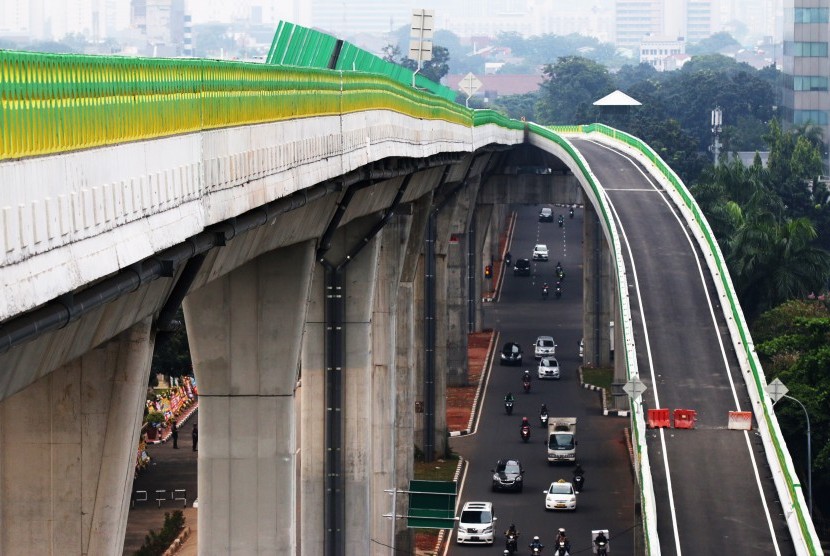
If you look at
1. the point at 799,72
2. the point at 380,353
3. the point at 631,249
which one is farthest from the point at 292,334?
the point at 799,72

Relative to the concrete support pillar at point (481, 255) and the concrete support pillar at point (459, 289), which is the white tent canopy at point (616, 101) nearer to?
the concrete support pillar at point (481, 255)

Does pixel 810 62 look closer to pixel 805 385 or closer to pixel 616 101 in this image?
pixel 616 101

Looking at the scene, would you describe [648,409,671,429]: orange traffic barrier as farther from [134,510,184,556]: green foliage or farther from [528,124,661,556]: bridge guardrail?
[134,510,184,556]: green foliage

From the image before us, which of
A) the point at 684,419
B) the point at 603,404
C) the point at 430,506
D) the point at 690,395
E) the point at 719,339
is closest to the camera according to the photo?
the point at 430,506

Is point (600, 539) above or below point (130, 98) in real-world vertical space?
below

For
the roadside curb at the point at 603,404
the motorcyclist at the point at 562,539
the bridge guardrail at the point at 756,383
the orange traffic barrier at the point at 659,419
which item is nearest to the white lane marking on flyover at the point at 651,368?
the orange traffic barrier at the point at 659,419

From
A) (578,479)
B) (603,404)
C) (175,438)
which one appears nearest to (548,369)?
(603,404)
